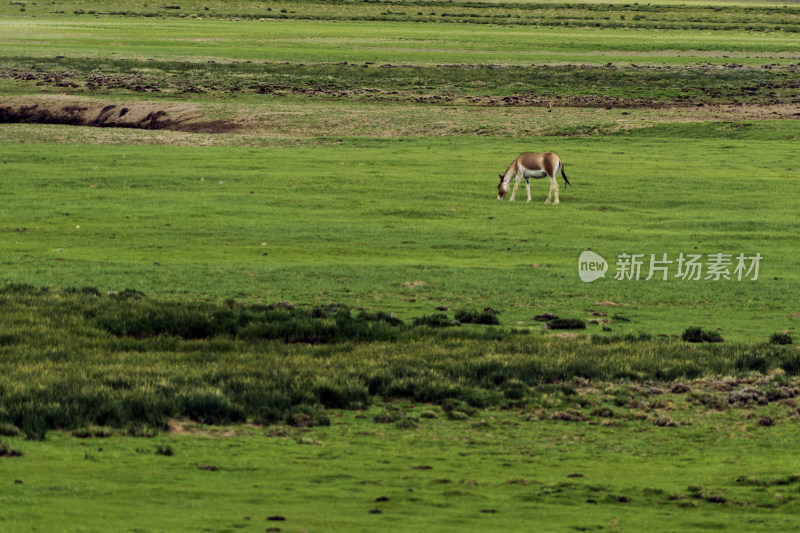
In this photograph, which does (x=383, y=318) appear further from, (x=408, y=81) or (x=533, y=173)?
(x=408, y=81)

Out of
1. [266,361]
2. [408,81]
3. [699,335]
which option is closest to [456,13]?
[408,81]

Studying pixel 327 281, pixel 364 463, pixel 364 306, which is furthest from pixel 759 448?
pixel 327 281

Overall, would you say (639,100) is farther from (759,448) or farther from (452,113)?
(759,448)

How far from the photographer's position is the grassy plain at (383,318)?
11.7m

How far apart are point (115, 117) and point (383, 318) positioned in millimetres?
38669

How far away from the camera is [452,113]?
60.8 m

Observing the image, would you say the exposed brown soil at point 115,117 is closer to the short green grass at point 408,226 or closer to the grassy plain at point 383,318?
the grassy plain at point 383,318

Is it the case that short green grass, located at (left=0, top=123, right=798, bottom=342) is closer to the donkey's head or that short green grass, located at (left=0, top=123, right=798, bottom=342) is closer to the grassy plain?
the grassy plain

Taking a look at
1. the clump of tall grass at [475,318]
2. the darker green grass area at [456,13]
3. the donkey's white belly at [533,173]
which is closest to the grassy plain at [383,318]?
the clump of tall grass at [475,318]

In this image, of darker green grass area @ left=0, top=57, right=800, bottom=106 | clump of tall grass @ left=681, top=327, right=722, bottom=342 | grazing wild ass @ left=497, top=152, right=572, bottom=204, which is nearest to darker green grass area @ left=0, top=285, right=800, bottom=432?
clump of tall grass @ left=681, top=327, right=722, bottom=342

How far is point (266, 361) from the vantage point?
1803cm

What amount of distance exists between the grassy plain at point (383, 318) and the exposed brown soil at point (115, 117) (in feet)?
0.73

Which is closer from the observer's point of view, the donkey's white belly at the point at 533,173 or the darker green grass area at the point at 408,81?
the donkey's white belly at the point at 533,173

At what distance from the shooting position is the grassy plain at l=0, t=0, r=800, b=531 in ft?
38.4
